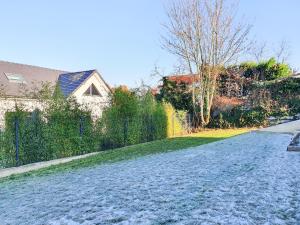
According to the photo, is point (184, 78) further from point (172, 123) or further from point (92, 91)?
point (92, 91)

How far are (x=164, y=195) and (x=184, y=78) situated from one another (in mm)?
18305

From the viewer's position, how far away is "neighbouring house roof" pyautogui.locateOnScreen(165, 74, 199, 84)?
21402 mm

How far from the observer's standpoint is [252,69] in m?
26.4

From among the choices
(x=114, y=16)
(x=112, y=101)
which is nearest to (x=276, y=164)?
(x=112, y=101)

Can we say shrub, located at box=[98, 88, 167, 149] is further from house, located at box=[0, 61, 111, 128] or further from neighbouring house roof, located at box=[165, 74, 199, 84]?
neighbouring house roof, located at box=[165, 74, 199, 84]

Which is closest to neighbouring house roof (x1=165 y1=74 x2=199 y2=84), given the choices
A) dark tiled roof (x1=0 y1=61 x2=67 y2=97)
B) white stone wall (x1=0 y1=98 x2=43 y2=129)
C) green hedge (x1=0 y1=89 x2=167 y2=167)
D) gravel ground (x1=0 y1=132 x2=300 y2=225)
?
green hedge (x1=0 y1=89 x2=167 y2=167)

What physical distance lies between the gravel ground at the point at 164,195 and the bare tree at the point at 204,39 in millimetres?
13653

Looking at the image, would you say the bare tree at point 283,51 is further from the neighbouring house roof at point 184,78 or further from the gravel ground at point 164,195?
the gravel ground at point 164,195

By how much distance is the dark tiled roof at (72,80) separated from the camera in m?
22.8

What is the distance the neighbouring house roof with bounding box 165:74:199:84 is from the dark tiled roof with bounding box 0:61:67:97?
8325 mm

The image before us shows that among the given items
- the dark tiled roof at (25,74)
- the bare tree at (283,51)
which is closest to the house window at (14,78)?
the dark tiled roof at (25,74)

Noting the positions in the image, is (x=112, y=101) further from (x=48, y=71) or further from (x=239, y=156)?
(x=48, y=71)

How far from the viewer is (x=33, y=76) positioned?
2334cm

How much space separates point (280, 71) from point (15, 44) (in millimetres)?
19287
